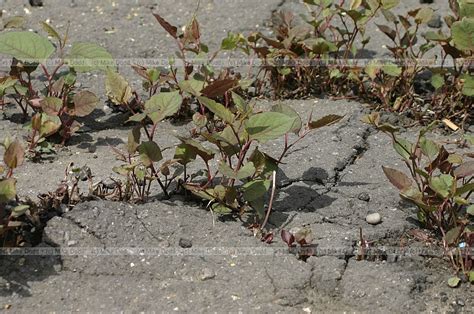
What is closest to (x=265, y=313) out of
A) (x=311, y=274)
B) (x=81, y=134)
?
(x=311, y=274)

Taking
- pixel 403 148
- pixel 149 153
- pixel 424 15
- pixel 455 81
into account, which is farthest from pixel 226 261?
pixel 424 15

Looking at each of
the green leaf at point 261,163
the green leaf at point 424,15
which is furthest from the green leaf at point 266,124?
the green leaf at point 424,15

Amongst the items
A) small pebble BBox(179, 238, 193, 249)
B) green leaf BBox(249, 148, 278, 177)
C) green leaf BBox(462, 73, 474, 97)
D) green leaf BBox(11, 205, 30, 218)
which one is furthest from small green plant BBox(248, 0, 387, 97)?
green leaf BBox(11, 205, 30, 218)

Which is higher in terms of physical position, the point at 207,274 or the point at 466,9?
the point at 466,9

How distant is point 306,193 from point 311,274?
0.43 meters

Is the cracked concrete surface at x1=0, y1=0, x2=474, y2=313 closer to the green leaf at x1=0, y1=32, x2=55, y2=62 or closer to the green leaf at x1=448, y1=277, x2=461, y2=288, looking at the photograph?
the green leaf at x1=448, y1=277, x2=461, y2=288

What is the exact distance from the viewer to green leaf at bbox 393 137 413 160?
2504 millimetres

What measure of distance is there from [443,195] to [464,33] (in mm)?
830

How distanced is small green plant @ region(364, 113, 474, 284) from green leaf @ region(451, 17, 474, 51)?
0.60 metres

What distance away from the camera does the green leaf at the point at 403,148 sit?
250 centimetres

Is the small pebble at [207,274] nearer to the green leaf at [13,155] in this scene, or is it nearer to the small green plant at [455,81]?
the green leaf at [13,155]

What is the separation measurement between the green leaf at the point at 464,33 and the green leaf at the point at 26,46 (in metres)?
1.41

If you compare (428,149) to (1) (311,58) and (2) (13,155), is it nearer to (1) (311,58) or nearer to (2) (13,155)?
(1) (311,58)

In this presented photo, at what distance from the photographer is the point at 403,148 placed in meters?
2.50
